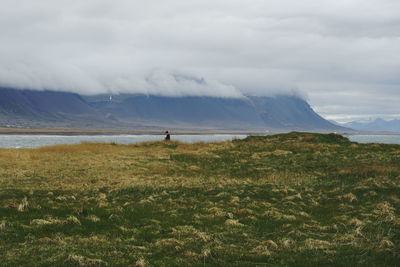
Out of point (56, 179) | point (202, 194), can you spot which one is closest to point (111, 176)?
point (56, 179)

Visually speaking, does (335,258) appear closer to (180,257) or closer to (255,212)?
(180,257)

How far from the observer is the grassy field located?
569 inches

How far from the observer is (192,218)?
67.4 feet

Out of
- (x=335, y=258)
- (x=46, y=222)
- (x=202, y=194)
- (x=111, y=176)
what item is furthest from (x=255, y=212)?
(x=111, y=176)

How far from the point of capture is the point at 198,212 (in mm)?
21984

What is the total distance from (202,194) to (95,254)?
13725mm

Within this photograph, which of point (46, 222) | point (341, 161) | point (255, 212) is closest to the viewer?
point (46, 222)

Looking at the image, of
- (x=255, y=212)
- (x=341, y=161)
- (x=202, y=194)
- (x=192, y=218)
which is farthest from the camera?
(x=341, y=161)

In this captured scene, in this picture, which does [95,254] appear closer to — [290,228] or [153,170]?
[290,228]

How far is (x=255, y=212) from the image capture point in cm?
2233

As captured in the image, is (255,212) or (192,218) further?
(255,212)

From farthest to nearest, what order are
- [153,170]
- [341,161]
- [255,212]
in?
[341,161], [153,170], [255,212]

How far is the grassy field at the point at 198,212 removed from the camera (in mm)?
14453

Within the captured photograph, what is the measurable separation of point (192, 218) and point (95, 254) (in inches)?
280
